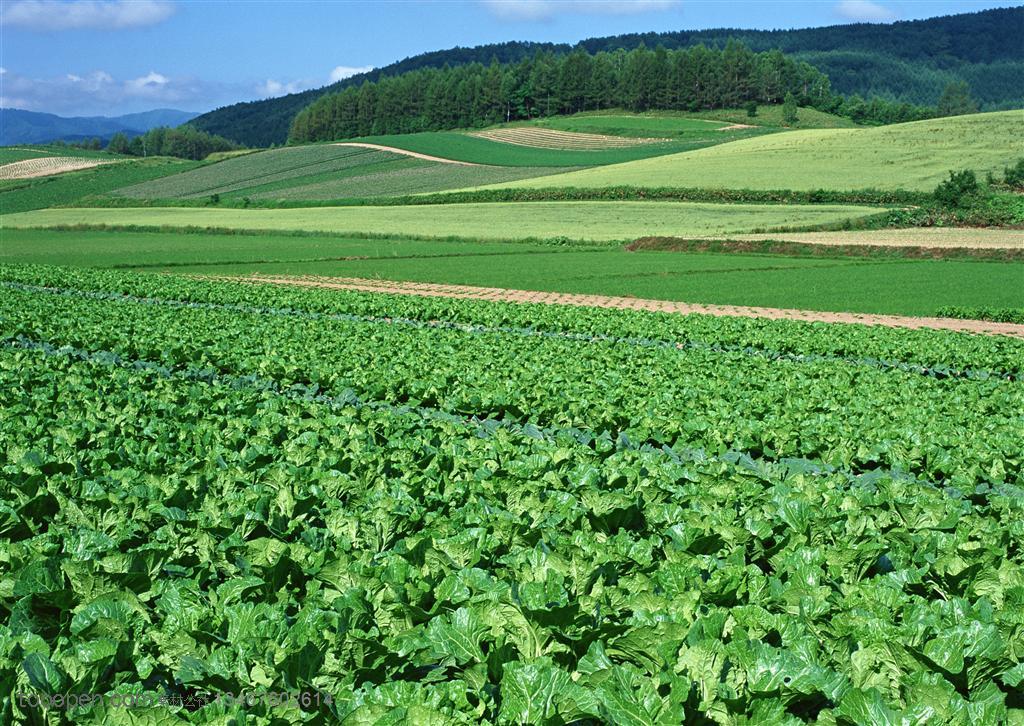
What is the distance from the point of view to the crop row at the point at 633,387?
973cm

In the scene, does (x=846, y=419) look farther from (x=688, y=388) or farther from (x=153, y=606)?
(x=153, y=606)

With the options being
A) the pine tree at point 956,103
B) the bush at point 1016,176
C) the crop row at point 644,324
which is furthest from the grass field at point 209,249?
the pine tree at point 956,103

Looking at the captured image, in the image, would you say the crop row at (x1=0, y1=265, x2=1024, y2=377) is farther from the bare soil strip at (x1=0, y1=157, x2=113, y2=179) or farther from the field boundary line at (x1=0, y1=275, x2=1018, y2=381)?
the bare soil strip at (x1=0, y1=157, x2=113, y2=179)

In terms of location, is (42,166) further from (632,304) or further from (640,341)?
(640,341)

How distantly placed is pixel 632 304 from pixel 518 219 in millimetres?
33591

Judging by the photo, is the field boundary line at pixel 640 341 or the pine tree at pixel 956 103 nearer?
the field boundary line at pixel 640 341

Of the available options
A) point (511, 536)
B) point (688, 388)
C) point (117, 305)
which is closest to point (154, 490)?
point (511, 536)

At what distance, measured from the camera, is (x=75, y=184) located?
336 feet

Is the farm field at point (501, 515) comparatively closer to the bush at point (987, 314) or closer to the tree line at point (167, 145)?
the bush at point (987, 314)

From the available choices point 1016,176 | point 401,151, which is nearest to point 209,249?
point 1016,176

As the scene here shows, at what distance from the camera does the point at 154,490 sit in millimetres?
6461

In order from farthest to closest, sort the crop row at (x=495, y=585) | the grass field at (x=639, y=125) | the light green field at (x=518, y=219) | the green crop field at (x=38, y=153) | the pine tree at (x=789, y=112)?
the green crop field at (x=38, y=153) → the pine tree at (x=789, y=112) → the grass field at (x=639, y=125) → the light green field at (x=518, y=219) → the crop row at (x=495, y=585)

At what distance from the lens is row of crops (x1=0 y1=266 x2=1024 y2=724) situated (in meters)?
3.94

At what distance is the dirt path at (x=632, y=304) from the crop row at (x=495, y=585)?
18.8m
